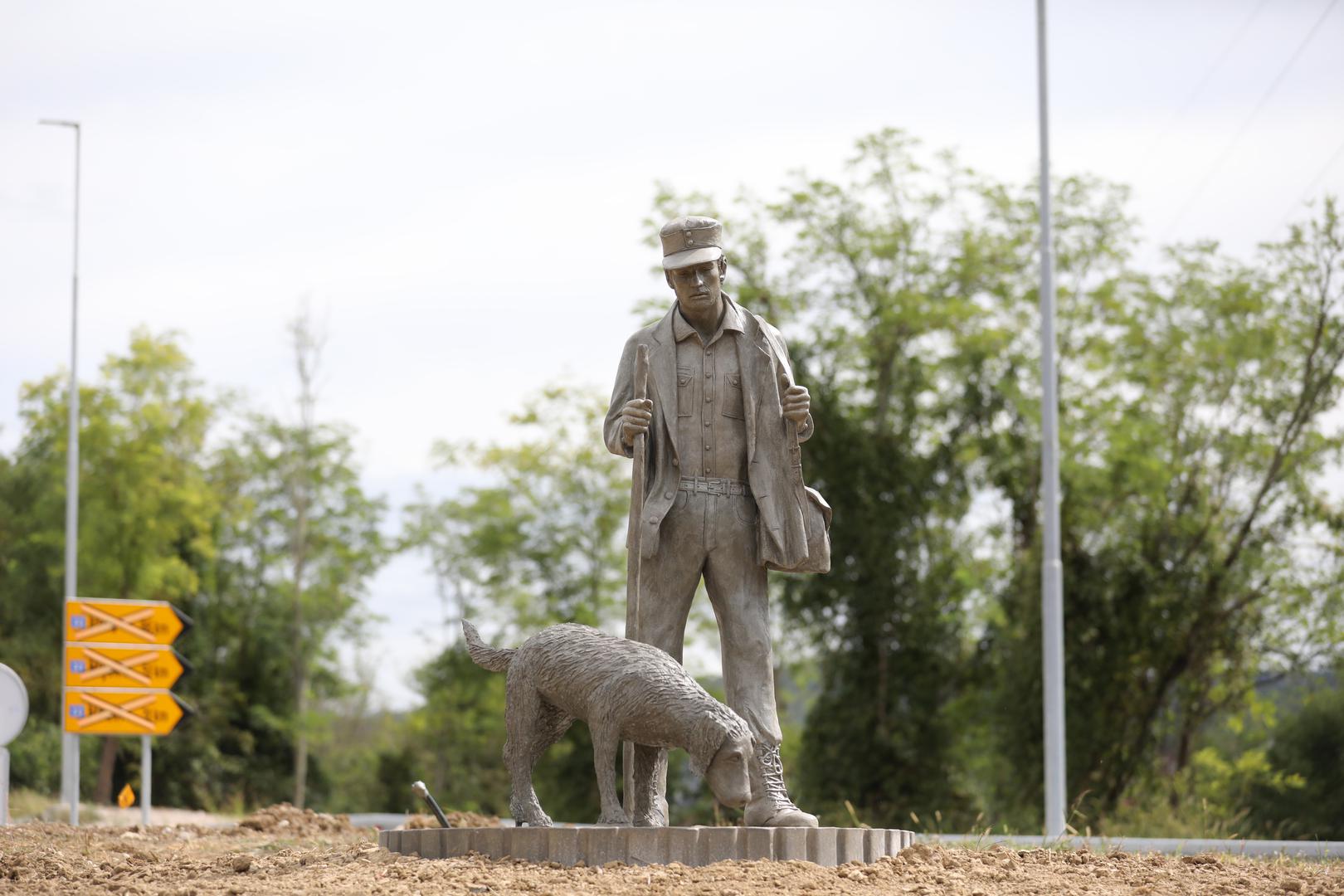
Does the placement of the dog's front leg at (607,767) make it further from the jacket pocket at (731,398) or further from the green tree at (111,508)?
the green tree at (111,508)

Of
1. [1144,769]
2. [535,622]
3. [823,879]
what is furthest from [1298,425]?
[823,879]

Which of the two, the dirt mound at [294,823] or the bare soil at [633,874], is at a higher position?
the bare soil at [633,874]

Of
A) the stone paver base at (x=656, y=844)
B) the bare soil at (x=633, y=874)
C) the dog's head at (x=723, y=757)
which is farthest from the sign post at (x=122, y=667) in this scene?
the dog's head at (x=723, y=757)

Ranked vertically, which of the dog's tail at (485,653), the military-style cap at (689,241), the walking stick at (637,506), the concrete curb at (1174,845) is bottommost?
the concrete curb at (1174,845)

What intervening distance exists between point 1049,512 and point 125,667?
958 cm

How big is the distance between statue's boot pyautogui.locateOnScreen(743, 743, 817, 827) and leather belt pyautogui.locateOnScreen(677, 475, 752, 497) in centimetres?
131

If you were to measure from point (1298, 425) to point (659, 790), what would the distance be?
16.7 metres

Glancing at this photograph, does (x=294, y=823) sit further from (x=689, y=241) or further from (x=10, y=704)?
(x=689, y=241)

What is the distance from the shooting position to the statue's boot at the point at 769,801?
7656 mm

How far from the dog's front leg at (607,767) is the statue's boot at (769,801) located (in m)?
0.67

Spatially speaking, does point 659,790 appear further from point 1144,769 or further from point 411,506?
point 411,506

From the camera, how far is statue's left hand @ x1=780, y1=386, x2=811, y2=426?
27.4 feet

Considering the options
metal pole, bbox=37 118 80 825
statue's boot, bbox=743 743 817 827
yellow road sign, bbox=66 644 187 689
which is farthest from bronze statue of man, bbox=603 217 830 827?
metal pole, bbox=37 118 80 825

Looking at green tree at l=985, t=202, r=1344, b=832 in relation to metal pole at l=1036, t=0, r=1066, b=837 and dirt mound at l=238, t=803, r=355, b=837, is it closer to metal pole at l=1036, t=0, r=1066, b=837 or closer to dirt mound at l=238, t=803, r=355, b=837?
metal pole at l=1036, t=0, r=1066, b=837
